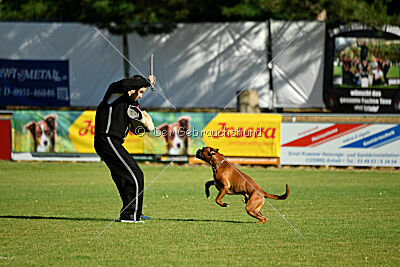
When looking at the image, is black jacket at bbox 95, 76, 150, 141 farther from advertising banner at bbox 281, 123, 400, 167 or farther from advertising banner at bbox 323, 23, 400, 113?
advertising banner at bbox 323, 23, 400, 113

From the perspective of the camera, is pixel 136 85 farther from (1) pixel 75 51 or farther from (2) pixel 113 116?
(1) pixel 75 51

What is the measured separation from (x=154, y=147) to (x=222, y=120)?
207 cm

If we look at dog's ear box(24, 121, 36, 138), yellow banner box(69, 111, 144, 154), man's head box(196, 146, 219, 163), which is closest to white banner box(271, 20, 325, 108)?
yellow banner box(69, 111, 144, 154)

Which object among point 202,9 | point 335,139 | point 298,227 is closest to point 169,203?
point 298,227

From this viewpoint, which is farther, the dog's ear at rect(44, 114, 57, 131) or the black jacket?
the dog's ear at rect(44, 114, 57, 131)

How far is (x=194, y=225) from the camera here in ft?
31.4

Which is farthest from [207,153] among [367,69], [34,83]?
[34,83]

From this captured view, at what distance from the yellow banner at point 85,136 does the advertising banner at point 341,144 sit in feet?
13.3

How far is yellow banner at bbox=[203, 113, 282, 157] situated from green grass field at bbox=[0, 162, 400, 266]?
1.83 metres

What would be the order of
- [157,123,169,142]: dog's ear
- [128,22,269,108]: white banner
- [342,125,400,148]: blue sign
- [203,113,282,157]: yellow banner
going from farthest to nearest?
[128,22,269,108]: white banner < [157,123,169,142]: dog's ear < [203,113,282,157]: yellow banner < [342,125,400,148]: blue sign

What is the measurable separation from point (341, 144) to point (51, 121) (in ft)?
26.5

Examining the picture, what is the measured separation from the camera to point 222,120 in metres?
18.2

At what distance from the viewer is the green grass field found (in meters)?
7.49

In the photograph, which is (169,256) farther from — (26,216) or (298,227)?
(26,216)
